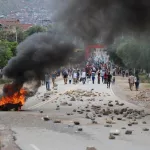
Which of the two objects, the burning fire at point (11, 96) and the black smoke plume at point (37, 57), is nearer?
the burning fire at point (11, 96)

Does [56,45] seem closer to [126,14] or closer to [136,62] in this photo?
[126,14]

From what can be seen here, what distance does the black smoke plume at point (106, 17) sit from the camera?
1838 centimetres

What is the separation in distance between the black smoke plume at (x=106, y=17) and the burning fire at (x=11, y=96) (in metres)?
3.50

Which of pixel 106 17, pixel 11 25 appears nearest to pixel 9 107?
pixel 106 17

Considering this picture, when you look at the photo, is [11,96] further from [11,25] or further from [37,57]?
[11,25]

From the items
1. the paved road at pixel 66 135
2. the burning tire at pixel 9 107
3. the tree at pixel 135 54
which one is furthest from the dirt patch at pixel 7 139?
the tree at pixel 135 54

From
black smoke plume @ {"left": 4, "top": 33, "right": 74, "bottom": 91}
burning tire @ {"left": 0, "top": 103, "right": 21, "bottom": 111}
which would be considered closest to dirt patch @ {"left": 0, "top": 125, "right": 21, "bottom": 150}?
burning tire @ {"left": 0, "top": 103, "right": 21, "bottom": 111}

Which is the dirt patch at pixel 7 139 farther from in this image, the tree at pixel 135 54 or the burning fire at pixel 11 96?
the tree at pixel 135 54

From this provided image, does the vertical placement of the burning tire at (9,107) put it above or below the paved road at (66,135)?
above

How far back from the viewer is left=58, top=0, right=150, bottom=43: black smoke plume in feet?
60.3

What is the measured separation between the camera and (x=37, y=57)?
20188mm

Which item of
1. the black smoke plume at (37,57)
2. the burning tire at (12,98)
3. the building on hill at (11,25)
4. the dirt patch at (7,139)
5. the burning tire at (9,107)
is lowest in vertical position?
the dirt patch at (7,139)

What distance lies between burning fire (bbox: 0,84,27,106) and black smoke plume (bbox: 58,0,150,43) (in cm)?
350

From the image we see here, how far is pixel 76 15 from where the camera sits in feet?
62.8
